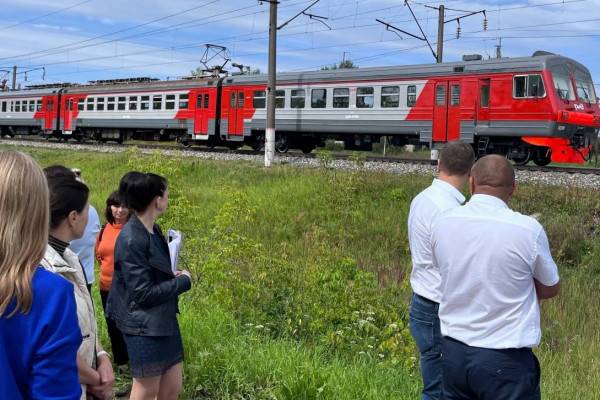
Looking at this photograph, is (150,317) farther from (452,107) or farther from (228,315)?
(452,107)

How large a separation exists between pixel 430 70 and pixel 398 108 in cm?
149

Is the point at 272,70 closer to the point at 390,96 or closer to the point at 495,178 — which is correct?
the point at 390,96

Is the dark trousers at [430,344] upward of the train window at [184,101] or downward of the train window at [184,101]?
downward

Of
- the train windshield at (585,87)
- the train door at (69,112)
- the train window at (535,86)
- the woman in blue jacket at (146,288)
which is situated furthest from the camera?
the train door at (69,112)

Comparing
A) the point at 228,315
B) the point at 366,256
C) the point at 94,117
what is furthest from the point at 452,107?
the point at 94,117

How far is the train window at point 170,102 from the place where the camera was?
27250 mm

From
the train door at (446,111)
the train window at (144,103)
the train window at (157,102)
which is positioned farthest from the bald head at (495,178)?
the train window at (144,103)

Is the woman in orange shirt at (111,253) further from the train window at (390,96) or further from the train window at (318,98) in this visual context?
the train window at (318,98)

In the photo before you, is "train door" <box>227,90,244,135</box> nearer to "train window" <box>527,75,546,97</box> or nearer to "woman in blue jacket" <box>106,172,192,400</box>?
"train window" <box>527,75,546,97</box>

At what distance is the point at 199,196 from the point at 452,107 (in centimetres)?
808

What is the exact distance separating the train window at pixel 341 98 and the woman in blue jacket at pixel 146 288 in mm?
17397

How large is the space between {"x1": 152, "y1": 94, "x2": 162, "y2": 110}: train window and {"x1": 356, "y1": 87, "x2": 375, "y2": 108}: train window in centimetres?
1087

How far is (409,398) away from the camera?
432 centimetres

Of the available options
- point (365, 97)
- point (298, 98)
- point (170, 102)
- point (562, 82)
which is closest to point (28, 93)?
point (170, 102)
